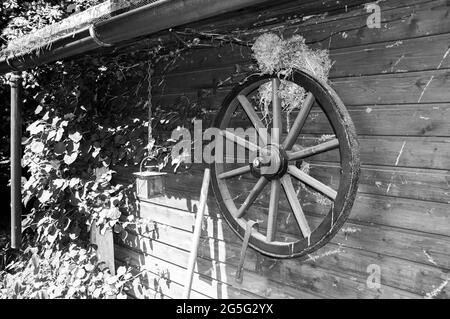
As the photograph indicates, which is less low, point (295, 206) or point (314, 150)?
point (314, 150)

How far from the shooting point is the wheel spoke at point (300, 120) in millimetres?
1923

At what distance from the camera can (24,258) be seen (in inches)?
186

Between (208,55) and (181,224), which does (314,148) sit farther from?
(181,224)

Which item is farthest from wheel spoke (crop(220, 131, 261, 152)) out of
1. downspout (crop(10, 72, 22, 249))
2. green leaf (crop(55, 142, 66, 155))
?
downspout (crop(10, 72, 22, 249))

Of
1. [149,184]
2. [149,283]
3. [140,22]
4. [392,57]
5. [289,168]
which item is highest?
[140,22]

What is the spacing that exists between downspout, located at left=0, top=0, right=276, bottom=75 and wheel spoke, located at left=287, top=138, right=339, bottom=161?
70 cm

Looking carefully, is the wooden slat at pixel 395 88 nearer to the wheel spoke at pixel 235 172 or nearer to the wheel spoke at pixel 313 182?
the wheel spoke at pixel 313 182

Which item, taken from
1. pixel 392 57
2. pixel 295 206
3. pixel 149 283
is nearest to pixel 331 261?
pixel 295 206

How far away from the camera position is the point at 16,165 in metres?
3.66

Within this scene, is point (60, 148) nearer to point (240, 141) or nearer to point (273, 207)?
point (240, 141)

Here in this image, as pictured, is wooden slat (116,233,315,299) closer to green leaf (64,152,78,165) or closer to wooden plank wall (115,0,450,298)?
wooden plank wall (115,0,450,298)

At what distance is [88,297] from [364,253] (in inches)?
99.1

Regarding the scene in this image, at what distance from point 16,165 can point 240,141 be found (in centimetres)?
250

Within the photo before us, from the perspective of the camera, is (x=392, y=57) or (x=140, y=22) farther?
(x=140, y=22)
